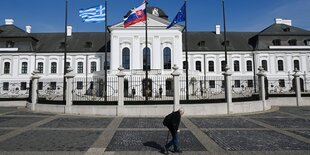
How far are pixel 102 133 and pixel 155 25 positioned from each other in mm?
27902

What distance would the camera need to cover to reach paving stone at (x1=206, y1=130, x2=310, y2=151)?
6.59 meters

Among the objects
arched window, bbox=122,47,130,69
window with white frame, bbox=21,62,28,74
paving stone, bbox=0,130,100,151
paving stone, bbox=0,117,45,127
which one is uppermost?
arched window, bbox=122,47,130,69

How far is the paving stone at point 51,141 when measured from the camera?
6.49 m

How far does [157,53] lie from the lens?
34.3m

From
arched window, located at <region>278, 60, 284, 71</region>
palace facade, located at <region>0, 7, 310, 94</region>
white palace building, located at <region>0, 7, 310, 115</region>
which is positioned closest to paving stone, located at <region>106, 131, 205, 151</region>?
white palace building, located at <region>0, 7, 310, 115</region>

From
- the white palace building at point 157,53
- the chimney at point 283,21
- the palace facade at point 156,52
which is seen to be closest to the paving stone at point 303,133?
the white palace building at point 157,53

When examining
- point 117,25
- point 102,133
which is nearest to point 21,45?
point 117,25

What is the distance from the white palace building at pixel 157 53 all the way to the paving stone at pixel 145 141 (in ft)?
83.8

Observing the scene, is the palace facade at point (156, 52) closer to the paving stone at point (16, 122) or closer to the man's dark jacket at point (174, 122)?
the paving stone at point (16, 122)

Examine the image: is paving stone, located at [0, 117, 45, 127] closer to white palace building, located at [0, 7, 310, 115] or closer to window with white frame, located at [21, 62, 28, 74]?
white palace building, located at [0, 7, 310, 115]

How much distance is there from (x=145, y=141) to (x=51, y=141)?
3228mm

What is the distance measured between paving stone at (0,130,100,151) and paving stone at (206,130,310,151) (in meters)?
4.60

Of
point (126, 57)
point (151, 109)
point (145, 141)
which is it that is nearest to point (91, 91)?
point (151, 109)

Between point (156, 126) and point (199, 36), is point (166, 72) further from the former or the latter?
point (156, 126)
